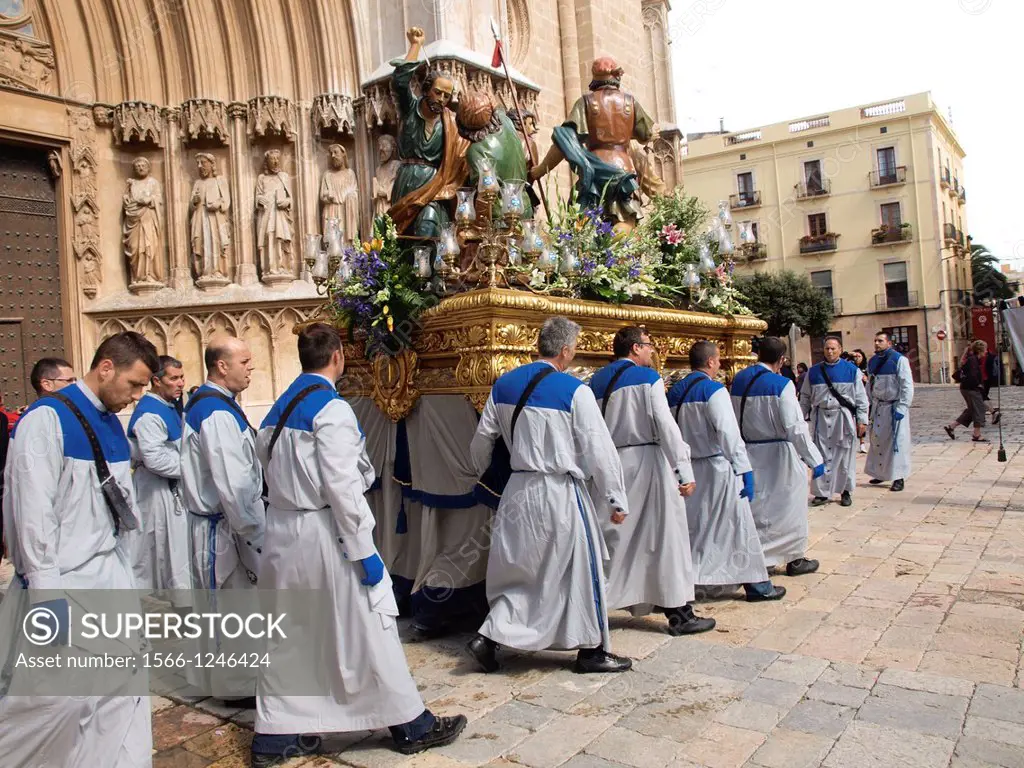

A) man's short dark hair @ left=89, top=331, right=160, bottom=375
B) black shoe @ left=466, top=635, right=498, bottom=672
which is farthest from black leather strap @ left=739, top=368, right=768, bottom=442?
man's short dark hair @ left=89, top=331, right=160, bottom=375

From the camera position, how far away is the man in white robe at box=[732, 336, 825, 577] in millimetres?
6051

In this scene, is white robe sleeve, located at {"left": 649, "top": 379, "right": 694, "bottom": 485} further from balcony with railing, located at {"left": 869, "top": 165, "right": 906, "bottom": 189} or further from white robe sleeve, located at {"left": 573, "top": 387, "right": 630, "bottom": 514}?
balcony with railing, located at {"left": 869, "top": 165, "right": 906, "bottom": 189}

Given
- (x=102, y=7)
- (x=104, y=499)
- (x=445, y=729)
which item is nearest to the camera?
(x=104, y=499)

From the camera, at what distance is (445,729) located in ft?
11.2

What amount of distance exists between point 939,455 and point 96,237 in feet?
42.3

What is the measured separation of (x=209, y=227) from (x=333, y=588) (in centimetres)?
855

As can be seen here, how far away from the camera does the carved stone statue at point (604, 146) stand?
21.4ft

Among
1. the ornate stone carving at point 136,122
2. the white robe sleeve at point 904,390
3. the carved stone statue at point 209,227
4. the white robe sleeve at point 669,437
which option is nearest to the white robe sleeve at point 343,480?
the white robe sleeve at point 669,437

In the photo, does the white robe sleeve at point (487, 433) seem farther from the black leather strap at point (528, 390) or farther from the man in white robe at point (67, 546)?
the man in white robe at point (67, 546)

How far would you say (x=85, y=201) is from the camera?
10523 mm

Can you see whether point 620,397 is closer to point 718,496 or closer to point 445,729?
point 718,496

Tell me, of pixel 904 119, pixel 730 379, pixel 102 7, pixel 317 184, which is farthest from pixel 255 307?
pixel 904 119

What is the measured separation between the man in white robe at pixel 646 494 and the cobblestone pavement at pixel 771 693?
24cm

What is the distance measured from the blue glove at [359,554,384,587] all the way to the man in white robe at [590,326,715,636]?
1.99 m
